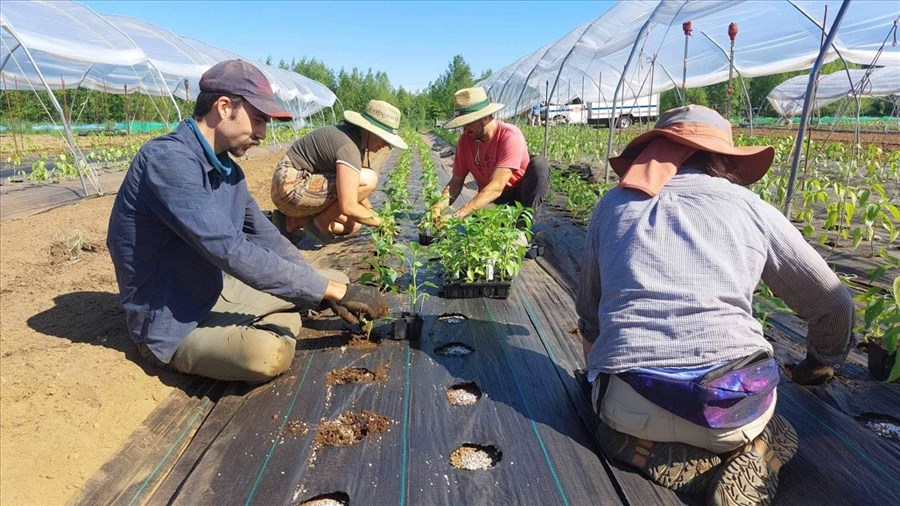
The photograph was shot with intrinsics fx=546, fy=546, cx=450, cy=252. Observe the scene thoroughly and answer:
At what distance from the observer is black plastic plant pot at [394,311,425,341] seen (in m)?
2.73

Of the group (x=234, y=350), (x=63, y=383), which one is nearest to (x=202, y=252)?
(x=234, y=350)

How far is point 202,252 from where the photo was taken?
2104mm

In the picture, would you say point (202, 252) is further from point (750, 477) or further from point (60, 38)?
point (60, 38)

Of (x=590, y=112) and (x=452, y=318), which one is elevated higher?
(x=590, y=112)

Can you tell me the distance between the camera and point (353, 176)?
13.0 feet

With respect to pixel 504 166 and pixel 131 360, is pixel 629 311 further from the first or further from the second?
pixel 504 166

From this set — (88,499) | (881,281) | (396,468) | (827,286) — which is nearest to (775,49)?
(881,281)

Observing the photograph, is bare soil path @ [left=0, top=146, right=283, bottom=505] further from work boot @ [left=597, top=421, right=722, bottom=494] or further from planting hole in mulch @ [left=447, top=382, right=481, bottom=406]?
work boot @ [left=597, top=421, right=722, bottom=494]

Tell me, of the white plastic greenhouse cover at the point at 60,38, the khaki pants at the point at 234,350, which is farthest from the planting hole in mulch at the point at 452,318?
the white plastic greenhouse cover at the point at 60,38

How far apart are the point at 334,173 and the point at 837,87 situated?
64.5 ft

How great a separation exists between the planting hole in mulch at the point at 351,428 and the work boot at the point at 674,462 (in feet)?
2.83

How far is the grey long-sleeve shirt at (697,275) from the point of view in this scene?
1530 millimetres

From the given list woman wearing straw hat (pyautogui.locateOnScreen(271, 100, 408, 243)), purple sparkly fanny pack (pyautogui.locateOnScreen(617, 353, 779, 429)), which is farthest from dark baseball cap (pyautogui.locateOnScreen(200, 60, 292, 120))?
purple sparkly fanny pack (pyautogui.locateOnScreen(617, 353, 779, 429))

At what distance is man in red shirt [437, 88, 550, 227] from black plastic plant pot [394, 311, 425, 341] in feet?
3.53
